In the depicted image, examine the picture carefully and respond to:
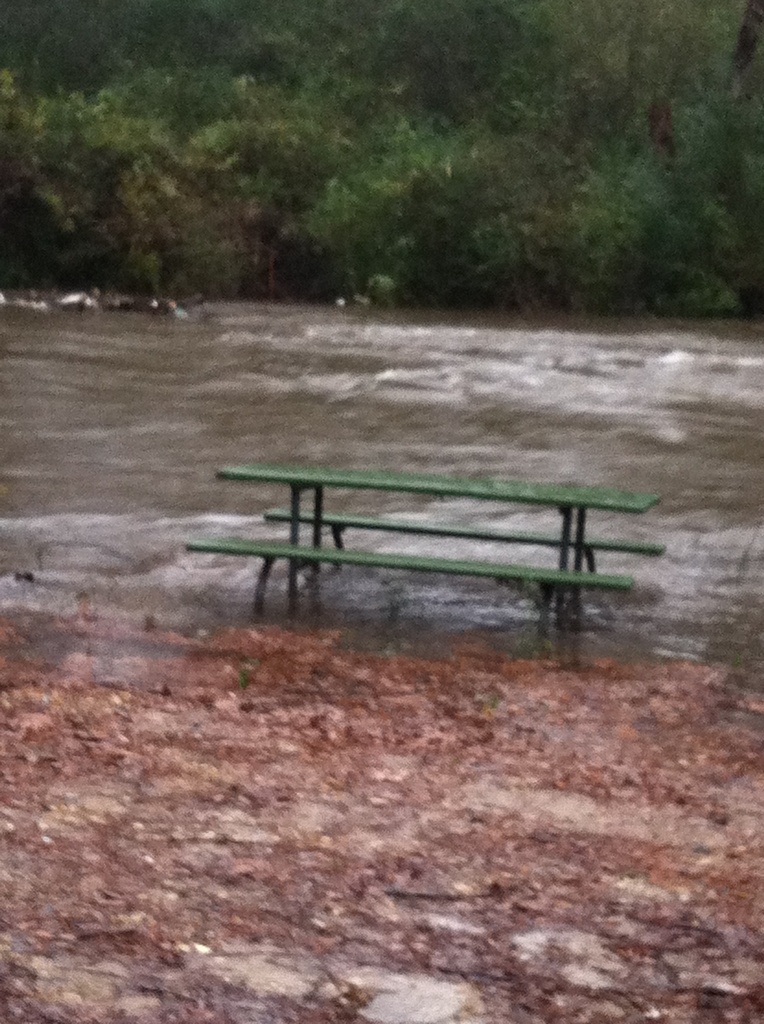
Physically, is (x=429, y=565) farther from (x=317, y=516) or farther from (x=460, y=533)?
(x=317, y=516)

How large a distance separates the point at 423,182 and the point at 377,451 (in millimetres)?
19991

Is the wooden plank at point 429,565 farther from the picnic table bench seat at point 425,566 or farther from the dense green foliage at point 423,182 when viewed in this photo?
the dense green foliage at point 423,182

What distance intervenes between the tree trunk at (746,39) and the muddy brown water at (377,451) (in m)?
12.0

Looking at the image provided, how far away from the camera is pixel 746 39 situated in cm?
3734

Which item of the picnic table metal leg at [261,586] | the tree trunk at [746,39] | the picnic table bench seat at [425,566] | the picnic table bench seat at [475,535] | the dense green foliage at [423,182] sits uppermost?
the tree trunk at [746,39]

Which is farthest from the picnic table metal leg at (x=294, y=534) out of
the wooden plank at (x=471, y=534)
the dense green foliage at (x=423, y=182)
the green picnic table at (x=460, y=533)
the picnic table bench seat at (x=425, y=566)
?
the dense green foliage at (x=423, y=182)

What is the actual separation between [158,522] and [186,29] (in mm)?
38190

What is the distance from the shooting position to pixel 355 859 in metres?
4.63

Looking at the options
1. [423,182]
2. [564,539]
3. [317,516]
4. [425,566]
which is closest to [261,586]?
[317,516]

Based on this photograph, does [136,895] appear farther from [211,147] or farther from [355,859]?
[211,147]

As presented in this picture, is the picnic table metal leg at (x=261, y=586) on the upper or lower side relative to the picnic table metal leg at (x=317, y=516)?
lower

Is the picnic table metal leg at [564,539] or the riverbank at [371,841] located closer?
the riverbank at [371,841]

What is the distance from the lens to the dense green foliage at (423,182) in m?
32.0

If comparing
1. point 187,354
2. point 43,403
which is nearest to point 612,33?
point 187,354
